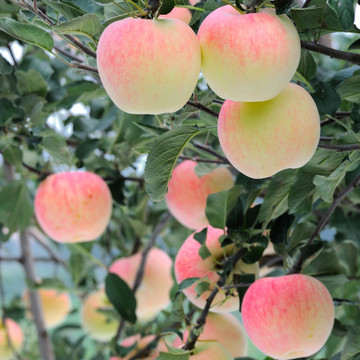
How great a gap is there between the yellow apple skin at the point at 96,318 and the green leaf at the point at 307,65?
117cm

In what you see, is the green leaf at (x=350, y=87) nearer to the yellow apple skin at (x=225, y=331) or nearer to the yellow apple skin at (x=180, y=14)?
the yellow apple skin at (x=180, y=14)

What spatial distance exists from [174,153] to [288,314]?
8.8 inches

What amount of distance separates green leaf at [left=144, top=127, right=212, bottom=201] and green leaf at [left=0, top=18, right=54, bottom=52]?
0.15 metres

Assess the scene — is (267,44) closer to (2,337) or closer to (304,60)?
(304,60)

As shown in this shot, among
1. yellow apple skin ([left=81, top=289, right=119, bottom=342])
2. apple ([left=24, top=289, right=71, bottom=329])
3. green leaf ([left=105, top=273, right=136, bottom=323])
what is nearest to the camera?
green leaf ([left=105, top=273, right=136, bottom=323])

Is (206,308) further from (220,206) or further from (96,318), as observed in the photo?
(96,318)

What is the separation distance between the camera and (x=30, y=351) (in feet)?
6.97

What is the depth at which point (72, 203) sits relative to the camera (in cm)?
104

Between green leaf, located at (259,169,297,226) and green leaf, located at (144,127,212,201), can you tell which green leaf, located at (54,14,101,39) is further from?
green leaf, located at (259,169,297,226)

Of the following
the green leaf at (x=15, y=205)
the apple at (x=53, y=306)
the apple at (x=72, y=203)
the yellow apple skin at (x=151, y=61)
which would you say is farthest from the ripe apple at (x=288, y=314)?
the apple at (x=53, y=306)

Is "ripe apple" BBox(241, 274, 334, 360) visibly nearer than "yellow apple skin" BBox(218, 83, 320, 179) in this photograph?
No

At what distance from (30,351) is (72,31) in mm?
1800

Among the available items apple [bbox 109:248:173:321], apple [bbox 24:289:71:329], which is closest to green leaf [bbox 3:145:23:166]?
apple [bbox 109:248:173:321]

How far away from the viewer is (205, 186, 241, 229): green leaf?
81 cm
